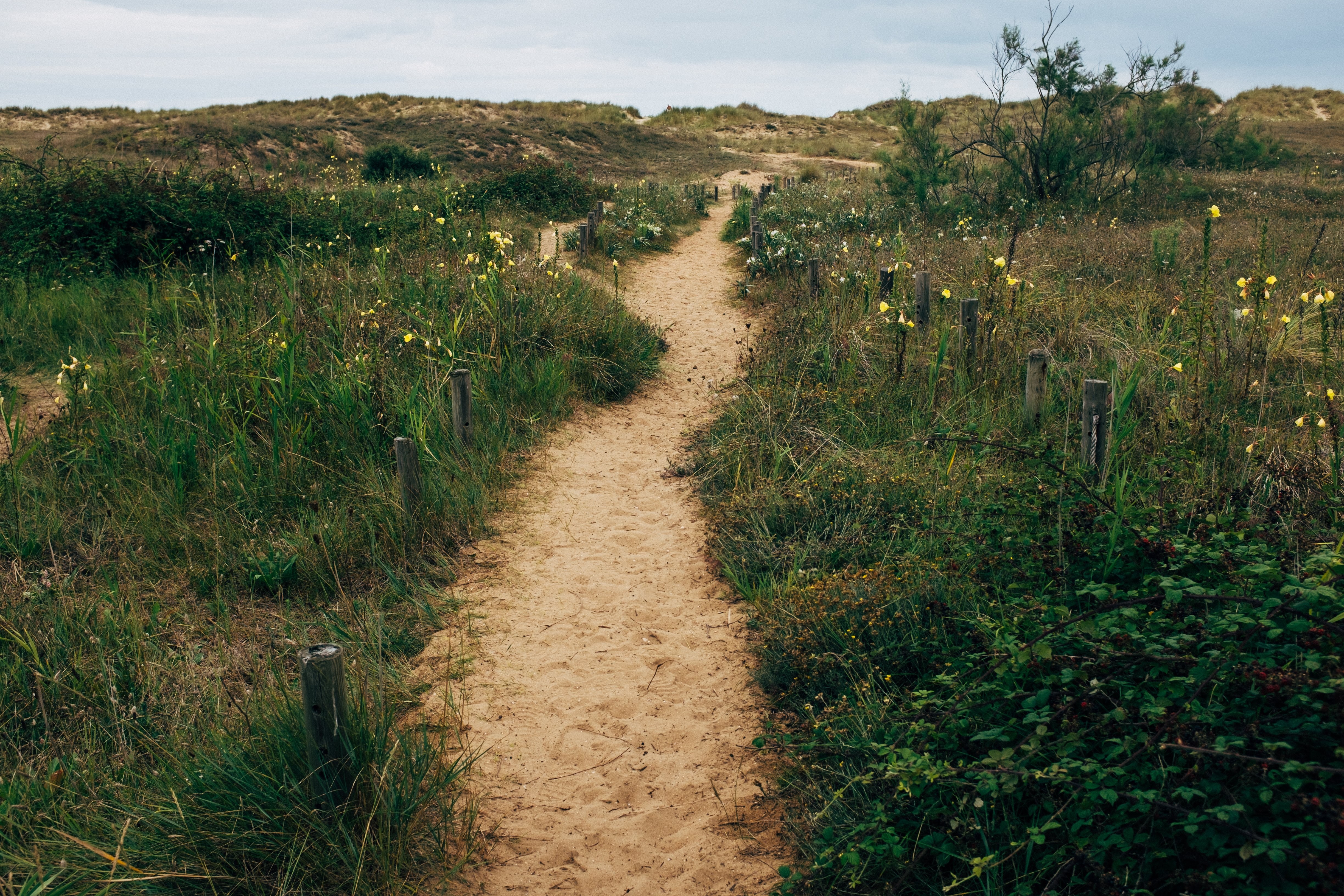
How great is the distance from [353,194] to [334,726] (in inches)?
538

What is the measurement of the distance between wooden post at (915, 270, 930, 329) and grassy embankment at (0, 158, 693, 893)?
293 centimetres

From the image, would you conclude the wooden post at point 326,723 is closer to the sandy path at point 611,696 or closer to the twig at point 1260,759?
the sandy path at point 611,696

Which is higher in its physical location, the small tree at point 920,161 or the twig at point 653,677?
the small tree at point 920,161

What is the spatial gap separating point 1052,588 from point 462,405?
4.35 metres

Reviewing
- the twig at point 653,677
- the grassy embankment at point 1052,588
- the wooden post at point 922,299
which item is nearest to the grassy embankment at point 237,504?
the twig at point 653,677

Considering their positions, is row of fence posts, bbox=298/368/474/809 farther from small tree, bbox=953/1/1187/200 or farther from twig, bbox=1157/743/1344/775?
small tree, bbox=953/1/1187/200

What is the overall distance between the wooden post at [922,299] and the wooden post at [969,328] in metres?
0.82

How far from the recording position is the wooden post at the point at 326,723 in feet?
8.61

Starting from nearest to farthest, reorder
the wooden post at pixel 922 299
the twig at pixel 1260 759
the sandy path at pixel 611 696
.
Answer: the twig at pixel 1260 759 → the sandy path at pixel 611 696 → the wooden post at pixel 922 299

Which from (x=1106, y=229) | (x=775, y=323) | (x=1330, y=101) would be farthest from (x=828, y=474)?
(x=1330, y=101)

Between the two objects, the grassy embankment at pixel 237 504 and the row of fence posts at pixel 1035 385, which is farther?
the row of fence posts at pixel 1035 385

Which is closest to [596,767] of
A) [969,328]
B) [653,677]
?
[653,677]

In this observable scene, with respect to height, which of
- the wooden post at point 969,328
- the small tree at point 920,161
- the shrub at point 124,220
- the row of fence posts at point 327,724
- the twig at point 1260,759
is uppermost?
the small tree at point 920,161

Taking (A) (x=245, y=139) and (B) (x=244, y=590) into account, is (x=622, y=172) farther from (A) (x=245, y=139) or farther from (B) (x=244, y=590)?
(B) (x=244, y=590)
